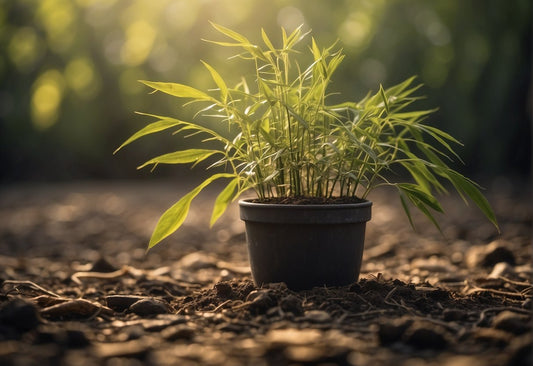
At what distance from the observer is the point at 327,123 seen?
71.5 inches

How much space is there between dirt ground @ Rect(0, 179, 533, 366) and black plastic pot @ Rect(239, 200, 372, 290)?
0.18 ft

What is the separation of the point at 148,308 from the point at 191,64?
7.75m

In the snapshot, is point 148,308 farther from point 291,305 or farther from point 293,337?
point 293,337

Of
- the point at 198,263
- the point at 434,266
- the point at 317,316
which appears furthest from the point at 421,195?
the point at 198,263

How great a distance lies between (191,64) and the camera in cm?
891

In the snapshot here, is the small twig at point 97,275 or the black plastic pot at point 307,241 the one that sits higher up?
the black plastic pot at point 307,241

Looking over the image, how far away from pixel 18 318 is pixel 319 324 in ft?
2.40

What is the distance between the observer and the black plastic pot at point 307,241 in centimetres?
159

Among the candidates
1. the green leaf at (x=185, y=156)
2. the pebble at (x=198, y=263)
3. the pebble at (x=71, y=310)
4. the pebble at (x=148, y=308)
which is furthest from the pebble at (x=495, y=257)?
the pebble at (x=71, y=310)

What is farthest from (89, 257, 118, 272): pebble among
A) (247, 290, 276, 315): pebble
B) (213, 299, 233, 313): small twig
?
(247, 290, 276, 315): pebble

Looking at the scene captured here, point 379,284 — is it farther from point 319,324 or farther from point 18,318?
point 18,318

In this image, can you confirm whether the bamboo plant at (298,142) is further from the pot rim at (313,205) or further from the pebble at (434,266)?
the pebble at (434,266)

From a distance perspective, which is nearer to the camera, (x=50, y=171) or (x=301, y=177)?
(x=301, y=177)

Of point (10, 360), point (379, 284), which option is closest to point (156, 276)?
point (379, 284)
